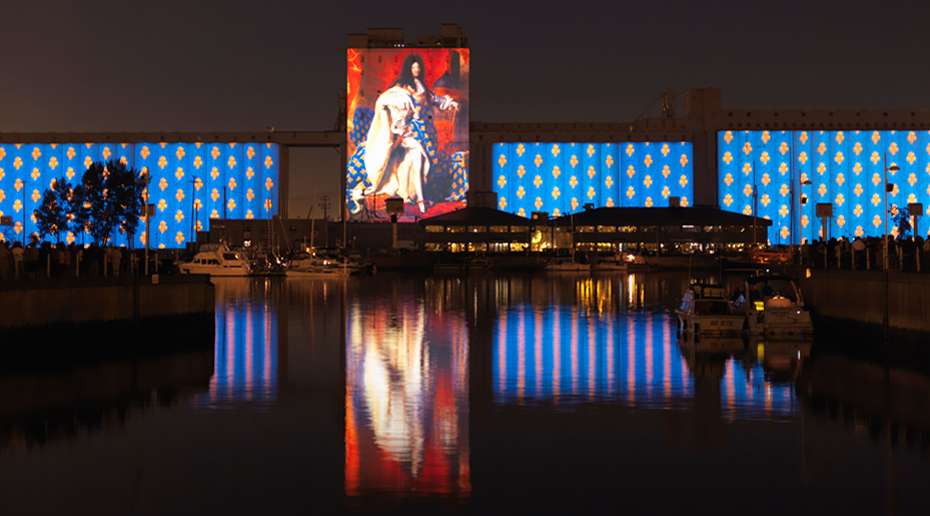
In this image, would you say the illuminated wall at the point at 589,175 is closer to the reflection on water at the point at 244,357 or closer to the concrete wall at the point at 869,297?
the reflection on water at the point at 244,357

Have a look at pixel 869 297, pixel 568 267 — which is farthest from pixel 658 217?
pixel 869 297

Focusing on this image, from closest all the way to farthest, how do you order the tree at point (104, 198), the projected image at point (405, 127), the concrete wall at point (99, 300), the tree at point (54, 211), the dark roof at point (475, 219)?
1. the concrete wall at point (99, 300)
2. the tree at point (104, 198)
3. the tree at point (54, 211)
4. the projected image at point (405, 127)
5. the dark roof at point (475, 219)

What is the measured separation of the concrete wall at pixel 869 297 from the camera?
23953 mm

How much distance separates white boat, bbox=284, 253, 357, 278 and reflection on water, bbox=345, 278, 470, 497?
168 feet

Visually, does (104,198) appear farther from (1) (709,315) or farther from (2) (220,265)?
(1) (709,315)

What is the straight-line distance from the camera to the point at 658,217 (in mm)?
132000

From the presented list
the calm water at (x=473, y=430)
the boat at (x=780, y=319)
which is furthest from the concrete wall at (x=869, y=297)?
the boat at (x=780, y=319)

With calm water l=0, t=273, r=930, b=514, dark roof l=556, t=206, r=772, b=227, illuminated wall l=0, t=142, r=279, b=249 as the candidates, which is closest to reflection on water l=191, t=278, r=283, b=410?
calm water l=0, t=273, r=930, b=514

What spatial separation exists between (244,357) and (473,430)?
37.3 ft

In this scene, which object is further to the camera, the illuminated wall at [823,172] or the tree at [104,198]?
the illuminated wall at [823,172]

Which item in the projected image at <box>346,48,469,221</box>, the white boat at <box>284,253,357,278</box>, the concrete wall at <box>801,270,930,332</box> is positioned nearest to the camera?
the concrete wall at <box>801,270,930,332</box>

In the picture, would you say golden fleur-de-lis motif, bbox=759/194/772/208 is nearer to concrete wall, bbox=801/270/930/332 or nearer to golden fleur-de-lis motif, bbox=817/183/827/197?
golden fleur-de-lis motif, bbox=817/183/827/197

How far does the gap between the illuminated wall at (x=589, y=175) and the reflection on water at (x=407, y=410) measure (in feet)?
366

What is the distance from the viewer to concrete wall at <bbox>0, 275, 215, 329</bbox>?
22.2 meters
